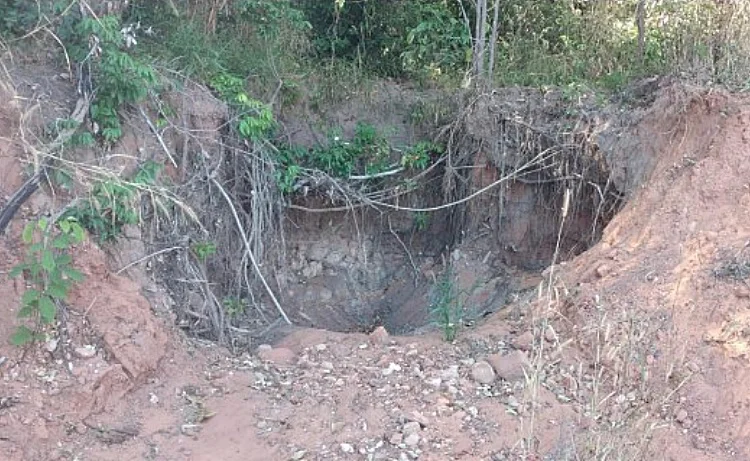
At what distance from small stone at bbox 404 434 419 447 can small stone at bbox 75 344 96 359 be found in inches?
58.0

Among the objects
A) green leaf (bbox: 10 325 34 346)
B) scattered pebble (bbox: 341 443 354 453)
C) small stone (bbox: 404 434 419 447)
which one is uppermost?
green leaf (bbox: 10 325 34 346)

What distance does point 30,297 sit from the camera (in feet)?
11.8

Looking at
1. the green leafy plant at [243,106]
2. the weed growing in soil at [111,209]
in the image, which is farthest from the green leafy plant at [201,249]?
the green leafy plant at [243,106]

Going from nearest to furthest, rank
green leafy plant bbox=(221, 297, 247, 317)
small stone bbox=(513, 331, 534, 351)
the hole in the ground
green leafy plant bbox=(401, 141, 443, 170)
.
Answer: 1. small stone bbox=(513, 331, 534, 351)
2. green leafy plant bbox=(221, 297, 247, 317)
3. the hole in the ground
4. green leafy plant bbox=(401, 141, 443, 170)

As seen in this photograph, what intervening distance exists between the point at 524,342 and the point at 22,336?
237cm

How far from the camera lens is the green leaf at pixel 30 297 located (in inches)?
141

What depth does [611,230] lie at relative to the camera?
4.93 meters

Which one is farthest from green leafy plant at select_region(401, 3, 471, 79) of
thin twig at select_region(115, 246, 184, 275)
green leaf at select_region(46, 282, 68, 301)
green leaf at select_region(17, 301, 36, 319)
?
green leaf at select_region(17, 301, 36, 319)

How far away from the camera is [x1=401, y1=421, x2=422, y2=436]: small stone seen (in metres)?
3.67

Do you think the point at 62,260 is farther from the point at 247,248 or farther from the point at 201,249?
the point at 247,248

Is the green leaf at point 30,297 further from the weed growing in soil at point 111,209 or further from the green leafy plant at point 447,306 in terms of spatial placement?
the green leafy plant at point 447,306

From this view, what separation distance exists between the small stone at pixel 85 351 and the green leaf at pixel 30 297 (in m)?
0.34

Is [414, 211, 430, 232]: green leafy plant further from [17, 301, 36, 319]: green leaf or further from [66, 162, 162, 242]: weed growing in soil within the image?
[17, 301, 36, 319]: green leaf

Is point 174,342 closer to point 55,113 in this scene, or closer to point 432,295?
point 55,113
